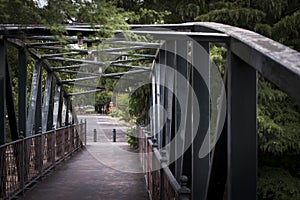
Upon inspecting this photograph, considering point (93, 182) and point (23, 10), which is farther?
point (93, 182)

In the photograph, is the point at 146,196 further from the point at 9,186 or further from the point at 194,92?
the point at 194,92

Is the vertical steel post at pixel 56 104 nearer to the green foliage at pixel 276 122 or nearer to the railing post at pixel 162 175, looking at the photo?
the green foliage at pixel 276 122

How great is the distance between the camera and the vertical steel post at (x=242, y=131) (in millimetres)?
2637

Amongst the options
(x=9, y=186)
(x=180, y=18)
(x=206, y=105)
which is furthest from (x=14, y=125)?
(x=206, y=105)

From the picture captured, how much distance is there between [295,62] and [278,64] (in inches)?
3.1

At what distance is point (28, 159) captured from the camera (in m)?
7.83

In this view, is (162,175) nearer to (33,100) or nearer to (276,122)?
(276,122)

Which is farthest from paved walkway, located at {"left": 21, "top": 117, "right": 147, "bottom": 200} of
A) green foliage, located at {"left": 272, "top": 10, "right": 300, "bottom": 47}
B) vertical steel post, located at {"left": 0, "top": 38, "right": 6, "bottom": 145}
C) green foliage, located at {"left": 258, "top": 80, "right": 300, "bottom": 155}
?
green foliage, located at {"left": 272, "top": 10, "right": 300, "bottom": 47}

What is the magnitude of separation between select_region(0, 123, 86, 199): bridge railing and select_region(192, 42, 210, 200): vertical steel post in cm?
302

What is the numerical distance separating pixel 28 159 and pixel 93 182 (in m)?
1.46

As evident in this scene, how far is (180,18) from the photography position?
8312 mm

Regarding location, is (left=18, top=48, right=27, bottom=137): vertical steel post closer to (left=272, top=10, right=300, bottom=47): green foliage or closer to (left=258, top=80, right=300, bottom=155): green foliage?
(left=258, top=80, right=300, bottom=155): green foliage

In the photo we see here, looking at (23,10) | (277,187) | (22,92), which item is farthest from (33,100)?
(23,10)

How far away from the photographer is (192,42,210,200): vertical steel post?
4.11 m
